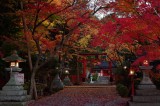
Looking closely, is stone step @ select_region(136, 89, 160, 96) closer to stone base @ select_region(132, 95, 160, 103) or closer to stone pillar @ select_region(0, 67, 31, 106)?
stone base @ select_region(132, 95, 160, 103)

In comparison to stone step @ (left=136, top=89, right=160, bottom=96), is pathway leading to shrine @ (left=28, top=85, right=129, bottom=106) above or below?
below

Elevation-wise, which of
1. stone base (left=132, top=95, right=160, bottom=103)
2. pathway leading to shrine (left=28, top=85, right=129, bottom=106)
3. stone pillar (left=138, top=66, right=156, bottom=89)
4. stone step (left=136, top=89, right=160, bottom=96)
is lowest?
pathway leading to shrine (left=28, top=85, right=129, bottom=106)

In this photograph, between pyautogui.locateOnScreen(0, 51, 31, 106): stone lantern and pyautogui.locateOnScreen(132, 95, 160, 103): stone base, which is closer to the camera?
pyautogui.locateOnScreen(132, 95, 160, 103): stone base

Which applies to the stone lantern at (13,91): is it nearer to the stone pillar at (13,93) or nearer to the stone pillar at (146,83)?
the stone pillar at (13,93)

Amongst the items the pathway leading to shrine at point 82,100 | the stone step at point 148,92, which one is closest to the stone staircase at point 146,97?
the stone step at point 148,92

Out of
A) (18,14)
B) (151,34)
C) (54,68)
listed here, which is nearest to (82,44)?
(54,68)

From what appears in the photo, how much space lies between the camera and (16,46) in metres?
21.8

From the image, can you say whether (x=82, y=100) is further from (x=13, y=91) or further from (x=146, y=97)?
(x=146, y=97)

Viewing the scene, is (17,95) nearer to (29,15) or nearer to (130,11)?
(29,15)

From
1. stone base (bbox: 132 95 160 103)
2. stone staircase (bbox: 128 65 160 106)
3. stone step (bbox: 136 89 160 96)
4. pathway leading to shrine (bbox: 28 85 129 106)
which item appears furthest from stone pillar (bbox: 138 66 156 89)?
pathway leading to shrine (bbox: 28 85 129 106)

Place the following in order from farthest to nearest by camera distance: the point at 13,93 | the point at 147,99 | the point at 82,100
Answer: the point at 82,100 < the point at 13,93 < the point at 147,99

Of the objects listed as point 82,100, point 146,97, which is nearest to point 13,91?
point 82,100

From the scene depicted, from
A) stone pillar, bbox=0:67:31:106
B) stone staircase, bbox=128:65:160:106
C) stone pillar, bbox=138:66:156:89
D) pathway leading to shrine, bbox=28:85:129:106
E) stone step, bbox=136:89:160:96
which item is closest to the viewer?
stone staircase, bbox=128:65:160:106

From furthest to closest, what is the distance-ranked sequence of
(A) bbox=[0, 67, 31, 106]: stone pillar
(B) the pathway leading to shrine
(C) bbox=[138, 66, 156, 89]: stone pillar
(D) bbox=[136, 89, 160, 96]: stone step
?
(B) the pathway leading to shrine
(A) bbox=[0, 67, 31, 106]: stone pillar
(C) bbox=[138, 66, 156, 89]: stone pillar
(D) bbox=[136, 89, 160, 96]: stone step
